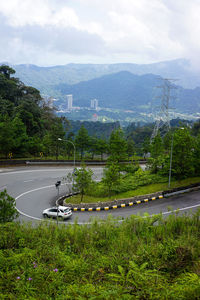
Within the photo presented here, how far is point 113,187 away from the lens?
73.7 feet

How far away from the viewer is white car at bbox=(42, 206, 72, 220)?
17.3 metres

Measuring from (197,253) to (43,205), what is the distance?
14.7 m

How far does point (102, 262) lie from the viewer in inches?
265

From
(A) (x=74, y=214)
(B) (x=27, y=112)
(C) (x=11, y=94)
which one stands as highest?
(C) (x=11, y=94)

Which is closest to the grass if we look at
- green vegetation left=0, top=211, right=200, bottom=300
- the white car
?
the white car

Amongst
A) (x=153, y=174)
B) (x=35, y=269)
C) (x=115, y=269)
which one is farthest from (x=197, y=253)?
(x=153, y=174)

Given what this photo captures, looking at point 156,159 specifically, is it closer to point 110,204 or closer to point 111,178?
point 111,178

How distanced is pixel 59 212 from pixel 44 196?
534 cm

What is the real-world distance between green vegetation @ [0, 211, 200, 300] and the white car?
7.34 meters

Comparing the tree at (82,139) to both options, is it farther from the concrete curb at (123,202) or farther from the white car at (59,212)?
the white car at (59,212)

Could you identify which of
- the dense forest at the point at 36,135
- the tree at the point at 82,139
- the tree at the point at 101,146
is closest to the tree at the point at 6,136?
the dense forest at the point at 36,135

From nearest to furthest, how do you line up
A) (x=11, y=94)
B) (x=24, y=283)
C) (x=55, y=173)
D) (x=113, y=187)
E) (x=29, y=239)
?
(x=24, y=283) < (x=29, y=239) < (x=113, y=187) < (x=55, y=173) < (x=11, y=94)

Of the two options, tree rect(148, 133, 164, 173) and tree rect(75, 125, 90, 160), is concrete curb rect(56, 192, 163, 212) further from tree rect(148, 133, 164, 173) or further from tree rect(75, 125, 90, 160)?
tree rect(75, 125, 90, 160)

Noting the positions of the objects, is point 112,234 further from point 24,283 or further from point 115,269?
point 24,283
